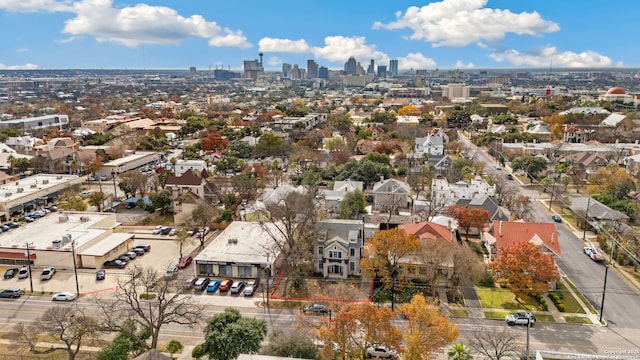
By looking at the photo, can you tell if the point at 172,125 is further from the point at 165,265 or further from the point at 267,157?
the point at 165,265

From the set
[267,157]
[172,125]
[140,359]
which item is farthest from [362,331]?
[172,125]

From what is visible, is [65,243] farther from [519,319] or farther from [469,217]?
[469,217]

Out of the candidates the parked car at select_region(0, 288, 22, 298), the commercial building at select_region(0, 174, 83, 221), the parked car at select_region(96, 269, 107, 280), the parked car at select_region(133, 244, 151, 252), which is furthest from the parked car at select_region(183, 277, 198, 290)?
the commercial building at select_region(0, 174, 83, 221)

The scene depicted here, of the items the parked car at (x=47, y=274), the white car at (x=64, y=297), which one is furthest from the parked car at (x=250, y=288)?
the parked car at (x=47, y=274)

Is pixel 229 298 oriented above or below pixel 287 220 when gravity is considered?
below

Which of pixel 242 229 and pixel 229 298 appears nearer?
pixel 229 298

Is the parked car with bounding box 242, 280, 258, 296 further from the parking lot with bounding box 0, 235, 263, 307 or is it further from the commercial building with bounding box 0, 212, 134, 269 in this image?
the commercial building with bounding box 0, 212, 134, 269
